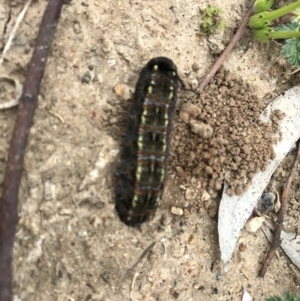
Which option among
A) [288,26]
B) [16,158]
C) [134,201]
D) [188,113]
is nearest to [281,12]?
[288,26]

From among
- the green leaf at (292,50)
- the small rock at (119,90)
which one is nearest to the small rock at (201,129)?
the small rock at (119,90)

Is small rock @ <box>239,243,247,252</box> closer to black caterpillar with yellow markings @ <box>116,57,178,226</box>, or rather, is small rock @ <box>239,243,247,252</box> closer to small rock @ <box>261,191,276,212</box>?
small rock @ <box>261,191,276,212</box>

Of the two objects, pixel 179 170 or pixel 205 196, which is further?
pixel 205 196

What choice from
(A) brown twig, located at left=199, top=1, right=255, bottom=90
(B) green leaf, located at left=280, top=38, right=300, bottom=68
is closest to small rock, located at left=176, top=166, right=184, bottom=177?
(A) brown twig, located at left=199, top=1, right=255, bottom=90

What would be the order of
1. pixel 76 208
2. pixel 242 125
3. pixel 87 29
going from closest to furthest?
pixel 76 208
pixel 87 29
pixel 242 125

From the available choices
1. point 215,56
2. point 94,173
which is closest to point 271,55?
point 215,56

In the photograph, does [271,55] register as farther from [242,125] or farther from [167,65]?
[167,65]

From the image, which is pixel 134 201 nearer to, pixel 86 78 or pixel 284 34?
pixel 86 78
